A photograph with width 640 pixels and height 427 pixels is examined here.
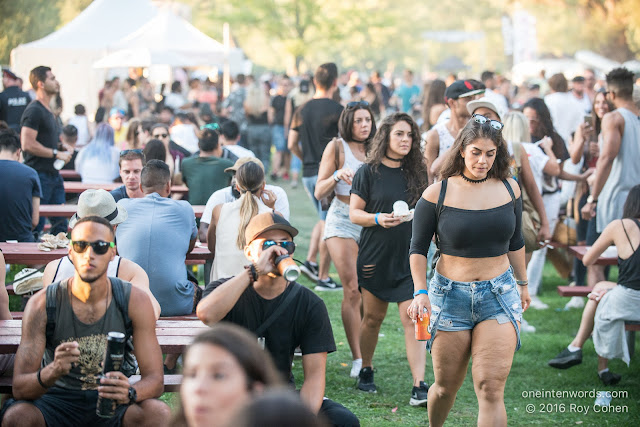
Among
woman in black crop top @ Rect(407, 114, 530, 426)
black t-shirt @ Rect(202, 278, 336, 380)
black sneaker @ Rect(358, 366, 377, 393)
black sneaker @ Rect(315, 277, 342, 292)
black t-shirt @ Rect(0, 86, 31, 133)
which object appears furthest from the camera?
black t-shirt @ Rect(0, 86, 31, 133)

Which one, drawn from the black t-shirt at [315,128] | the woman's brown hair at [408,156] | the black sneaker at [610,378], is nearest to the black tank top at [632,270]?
the black sneaker at [610,378]

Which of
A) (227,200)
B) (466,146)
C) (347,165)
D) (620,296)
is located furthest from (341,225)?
(620,296)

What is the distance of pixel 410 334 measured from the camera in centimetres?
607

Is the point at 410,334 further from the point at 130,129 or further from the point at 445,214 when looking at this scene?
the point at 130,129

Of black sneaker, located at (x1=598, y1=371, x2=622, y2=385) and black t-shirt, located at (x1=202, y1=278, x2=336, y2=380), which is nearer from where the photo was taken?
black t-shirt, located at (x1=202, y1=278, x2=336, y2=380)

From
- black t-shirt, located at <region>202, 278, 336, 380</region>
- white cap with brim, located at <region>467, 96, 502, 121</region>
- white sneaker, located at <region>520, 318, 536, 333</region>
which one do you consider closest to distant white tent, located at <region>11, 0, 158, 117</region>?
white sneaker, located at <region>520, 318, 536, 333</region>

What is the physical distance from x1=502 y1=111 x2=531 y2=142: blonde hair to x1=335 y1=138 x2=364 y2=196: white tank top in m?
1.52

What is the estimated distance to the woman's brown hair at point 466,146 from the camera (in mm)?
4781

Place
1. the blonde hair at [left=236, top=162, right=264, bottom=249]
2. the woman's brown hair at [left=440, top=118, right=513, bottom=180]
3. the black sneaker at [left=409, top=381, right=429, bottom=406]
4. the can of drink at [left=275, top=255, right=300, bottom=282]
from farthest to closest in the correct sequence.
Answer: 1. the black sneaker at [left=409, top=381, right=429, bottom=406]
2. the blonde hair at [left=236, top=162, right=264, bottom=249]
3. the woman's brown hair at [left=440, top=118, right=513, bottom=180]
4. the can of drink at [left=275, top=255, right=300, bottom=282]

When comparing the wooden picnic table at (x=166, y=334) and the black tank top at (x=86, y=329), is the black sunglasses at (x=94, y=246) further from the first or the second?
the wooden picnic table at (x=166, y=334)

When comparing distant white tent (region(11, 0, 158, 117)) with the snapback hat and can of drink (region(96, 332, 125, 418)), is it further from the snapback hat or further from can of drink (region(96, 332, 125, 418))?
can of drink (region(96, 332, 125, 418))

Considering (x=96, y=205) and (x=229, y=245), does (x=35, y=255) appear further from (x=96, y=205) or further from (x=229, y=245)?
(x=229, y=245)

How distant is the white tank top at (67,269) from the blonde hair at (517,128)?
3959mm

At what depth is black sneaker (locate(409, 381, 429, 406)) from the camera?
604cm
